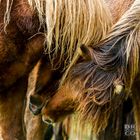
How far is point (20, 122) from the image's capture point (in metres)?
1.72

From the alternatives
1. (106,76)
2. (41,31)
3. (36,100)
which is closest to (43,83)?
(36,100)

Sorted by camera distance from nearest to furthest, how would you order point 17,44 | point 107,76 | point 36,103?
point 107,76 < point 17,44 < point 36,103

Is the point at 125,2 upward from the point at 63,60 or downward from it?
upward

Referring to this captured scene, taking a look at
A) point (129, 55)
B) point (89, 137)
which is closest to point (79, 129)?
point (89, 137)

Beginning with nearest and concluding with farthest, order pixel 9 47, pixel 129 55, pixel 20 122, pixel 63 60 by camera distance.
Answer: pixel 129 55, pixel 9 47, pixel 63 60, pixel 20 122

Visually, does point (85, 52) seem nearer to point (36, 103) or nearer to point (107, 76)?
point (107, 76)

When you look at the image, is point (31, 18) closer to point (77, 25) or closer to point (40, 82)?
point (77, 25)

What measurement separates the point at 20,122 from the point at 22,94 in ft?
0.36

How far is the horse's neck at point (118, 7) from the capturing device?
164 cm

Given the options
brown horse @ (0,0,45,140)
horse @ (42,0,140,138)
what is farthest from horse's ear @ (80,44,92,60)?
brown horse @ (0,0,45,140)

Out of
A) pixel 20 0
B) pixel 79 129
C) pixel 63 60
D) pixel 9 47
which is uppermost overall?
pixel 20 0

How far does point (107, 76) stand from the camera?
1.38 meters

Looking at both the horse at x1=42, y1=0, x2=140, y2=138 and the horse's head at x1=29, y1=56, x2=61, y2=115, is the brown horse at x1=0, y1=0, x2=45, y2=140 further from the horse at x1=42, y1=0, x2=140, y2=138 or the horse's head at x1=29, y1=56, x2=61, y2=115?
the horse at x1=42, y1=0, x2=140, y2=138

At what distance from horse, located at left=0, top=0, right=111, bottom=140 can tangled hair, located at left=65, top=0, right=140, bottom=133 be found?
11 cm
